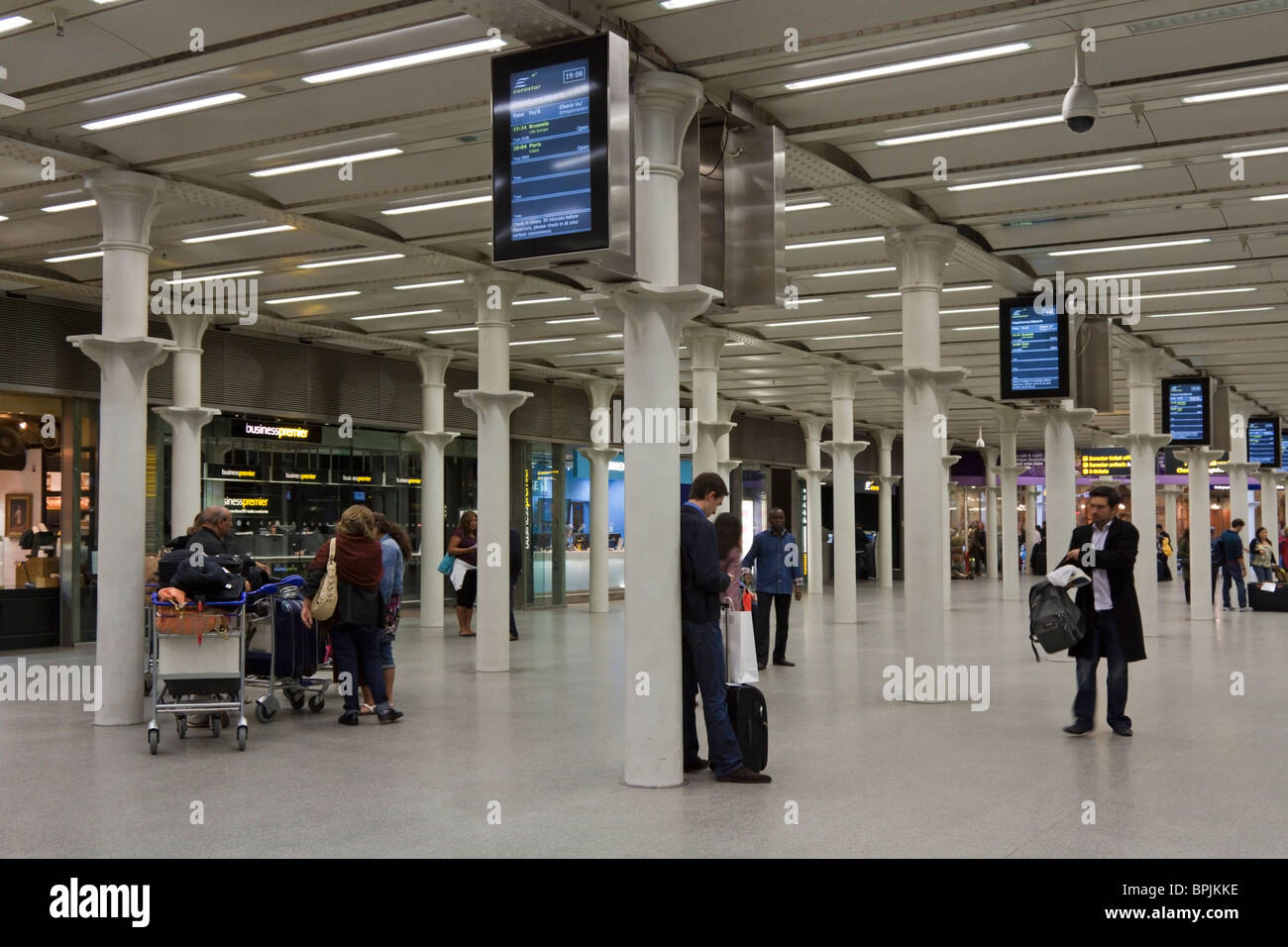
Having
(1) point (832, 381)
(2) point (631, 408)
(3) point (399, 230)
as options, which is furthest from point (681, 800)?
(1) point (832, 381)

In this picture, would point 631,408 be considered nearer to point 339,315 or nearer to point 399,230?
point 399,230

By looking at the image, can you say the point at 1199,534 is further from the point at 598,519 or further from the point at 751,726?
the point at 751,726

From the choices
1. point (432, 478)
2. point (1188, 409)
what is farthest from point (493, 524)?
point (1188, 409)

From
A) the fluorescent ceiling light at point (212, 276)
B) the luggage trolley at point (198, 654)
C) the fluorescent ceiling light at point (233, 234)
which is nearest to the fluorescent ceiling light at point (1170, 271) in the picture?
the fluorescent ceiling light at point (233, 234)

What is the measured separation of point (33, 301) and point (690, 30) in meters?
13.4

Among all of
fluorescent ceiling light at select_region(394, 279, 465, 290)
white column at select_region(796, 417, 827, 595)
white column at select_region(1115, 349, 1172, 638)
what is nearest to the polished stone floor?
fluorescent ceiling light at select_region(394, 279, 465, 290)

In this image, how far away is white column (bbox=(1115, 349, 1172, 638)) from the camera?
21.9 meters

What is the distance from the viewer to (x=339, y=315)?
67.4 ft

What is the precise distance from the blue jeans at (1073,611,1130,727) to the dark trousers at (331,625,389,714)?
568cm

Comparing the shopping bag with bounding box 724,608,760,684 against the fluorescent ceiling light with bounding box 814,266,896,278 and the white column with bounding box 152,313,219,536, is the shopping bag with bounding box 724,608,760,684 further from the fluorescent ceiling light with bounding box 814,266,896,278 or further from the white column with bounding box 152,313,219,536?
the white column with bounding box 152,313,219,536

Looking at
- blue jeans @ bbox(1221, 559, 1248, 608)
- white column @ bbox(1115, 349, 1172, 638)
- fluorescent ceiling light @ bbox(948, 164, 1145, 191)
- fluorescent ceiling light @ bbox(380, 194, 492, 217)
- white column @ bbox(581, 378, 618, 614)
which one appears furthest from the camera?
white column @ bbox(581, 378, 618, 614)

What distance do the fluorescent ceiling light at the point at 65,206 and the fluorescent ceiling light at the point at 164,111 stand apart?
2.81 metres

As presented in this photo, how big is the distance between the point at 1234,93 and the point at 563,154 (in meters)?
5.54

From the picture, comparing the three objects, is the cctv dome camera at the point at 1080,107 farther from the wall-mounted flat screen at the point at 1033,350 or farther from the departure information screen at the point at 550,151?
the wall-mounted flat screen at the point at 1033,350
